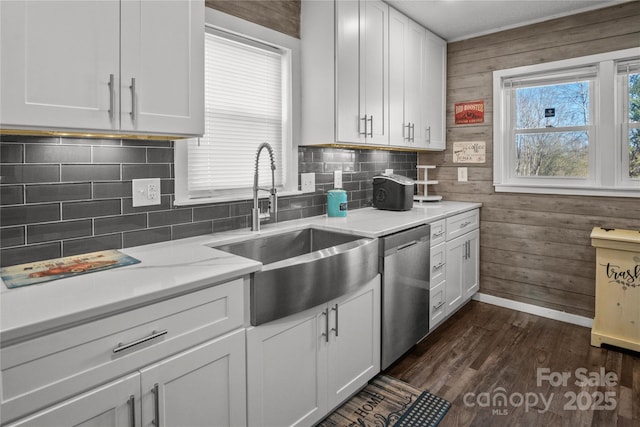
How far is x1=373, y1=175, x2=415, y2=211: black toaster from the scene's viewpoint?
9.70ft

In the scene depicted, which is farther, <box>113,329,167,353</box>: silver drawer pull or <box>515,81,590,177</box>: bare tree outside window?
<box>515,81,590,177</box>: bare tree outside window

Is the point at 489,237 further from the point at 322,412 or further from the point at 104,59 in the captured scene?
the point at 104,59

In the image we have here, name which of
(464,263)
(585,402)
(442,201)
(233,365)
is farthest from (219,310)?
(442,201)

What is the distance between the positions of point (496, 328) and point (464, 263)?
550mm

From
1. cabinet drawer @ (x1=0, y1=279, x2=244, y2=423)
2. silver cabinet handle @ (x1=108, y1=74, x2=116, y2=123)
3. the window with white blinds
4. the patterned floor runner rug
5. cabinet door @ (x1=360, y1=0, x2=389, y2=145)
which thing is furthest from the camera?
cabinet door @ (x1=360, y1=0, x2=389, y2=145)

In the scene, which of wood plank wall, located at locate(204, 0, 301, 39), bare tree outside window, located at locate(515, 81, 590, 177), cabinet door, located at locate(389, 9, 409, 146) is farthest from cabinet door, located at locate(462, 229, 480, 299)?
wood plank wall, located at locate(204, 0, 301, 39)

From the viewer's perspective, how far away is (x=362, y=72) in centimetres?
263

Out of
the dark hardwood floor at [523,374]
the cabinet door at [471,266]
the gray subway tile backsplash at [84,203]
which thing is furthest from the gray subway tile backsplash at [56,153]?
the cabinet door at [471,266]

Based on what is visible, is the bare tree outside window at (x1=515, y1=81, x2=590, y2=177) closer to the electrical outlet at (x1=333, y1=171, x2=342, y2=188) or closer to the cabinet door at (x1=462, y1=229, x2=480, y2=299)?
the cabinet door at (x1=462, y1=229, x2=480, y2=299)

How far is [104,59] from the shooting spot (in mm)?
1370

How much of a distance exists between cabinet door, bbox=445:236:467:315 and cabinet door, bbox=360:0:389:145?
Answer: 98 centimetres

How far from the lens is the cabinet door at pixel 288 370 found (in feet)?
4.92

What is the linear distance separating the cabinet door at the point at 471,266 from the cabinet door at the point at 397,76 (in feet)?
3.50

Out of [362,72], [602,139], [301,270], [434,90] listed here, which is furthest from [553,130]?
[301,270]
